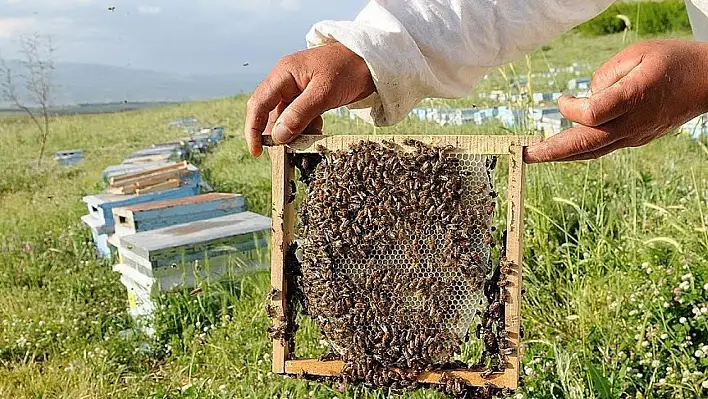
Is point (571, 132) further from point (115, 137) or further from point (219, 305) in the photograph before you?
point (115, 137)

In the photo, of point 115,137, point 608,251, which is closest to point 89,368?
point 608,251

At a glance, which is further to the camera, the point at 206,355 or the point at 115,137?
the point at 115,137

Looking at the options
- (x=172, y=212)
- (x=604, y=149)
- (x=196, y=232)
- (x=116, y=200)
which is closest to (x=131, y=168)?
(x=116, y=200)

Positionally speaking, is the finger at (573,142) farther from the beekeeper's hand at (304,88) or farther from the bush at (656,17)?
the bush at (656,17)

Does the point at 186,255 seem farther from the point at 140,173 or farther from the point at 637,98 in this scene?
the point at 637,98

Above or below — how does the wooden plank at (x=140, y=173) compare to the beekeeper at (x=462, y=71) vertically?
below

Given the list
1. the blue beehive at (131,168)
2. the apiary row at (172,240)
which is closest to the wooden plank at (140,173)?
the apiary row at (172,240)

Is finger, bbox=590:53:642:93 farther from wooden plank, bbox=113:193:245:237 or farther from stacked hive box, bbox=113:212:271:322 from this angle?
wooden plank, bbox=113:193:245:237
